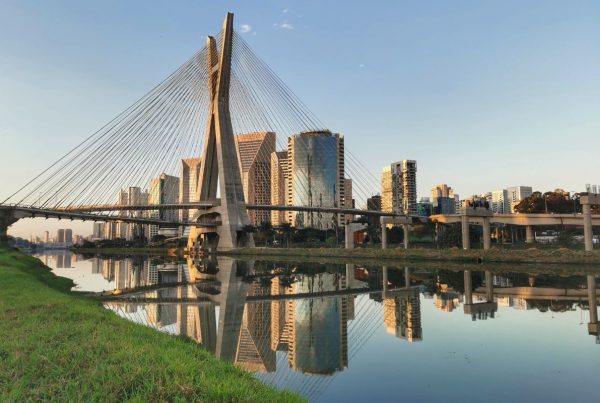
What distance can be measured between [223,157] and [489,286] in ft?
146

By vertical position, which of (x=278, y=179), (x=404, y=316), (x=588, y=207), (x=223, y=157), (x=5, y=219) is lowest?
(x=404, y=316)

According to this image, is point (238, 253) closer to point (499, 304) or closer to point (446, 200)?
point (499, 304)

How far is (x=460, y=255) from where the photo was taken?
45156mm

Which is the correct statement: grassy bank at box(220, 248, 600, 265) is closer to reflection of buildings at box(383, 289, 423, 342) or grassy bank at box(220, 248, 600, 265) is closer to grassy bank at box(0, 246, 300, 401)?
reflection of buildings at box(383, 289, 423, 342)

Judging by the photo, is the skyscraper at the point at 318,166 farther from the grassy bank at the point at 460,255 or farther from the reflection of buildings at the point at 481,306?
the reflection of buildings at the point at 481,306

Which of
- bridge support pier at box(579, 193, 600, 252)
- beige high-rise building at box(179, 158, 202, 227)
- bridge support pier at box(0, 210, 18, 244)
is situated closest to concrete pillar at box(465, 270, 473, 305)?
bridge support pier at box(579, 193, 600, 252)

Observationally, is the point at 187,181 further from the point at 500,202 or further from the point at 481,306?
the point at 481,306

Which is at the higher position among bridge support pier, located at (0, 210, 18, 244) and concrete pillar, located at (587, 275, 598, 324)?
bridge support pier, located at (0, 210, 18, 244)

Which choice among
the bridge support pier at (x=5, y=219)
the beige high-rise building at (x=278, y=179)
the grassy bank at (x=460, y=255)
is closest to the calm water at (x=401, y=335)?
the grassy bank at (x=460, y=255)

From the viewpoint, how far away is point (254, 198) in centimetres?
14662

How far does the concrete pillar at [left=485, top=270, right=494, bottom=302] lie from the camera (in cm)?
2119

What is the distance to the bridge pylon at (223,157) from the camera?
203 feet

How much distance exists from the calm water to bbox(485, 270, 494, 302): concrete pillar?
0.11m

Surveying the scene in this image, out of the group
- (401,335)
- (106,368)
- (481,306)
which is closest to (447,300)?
(481,306)
